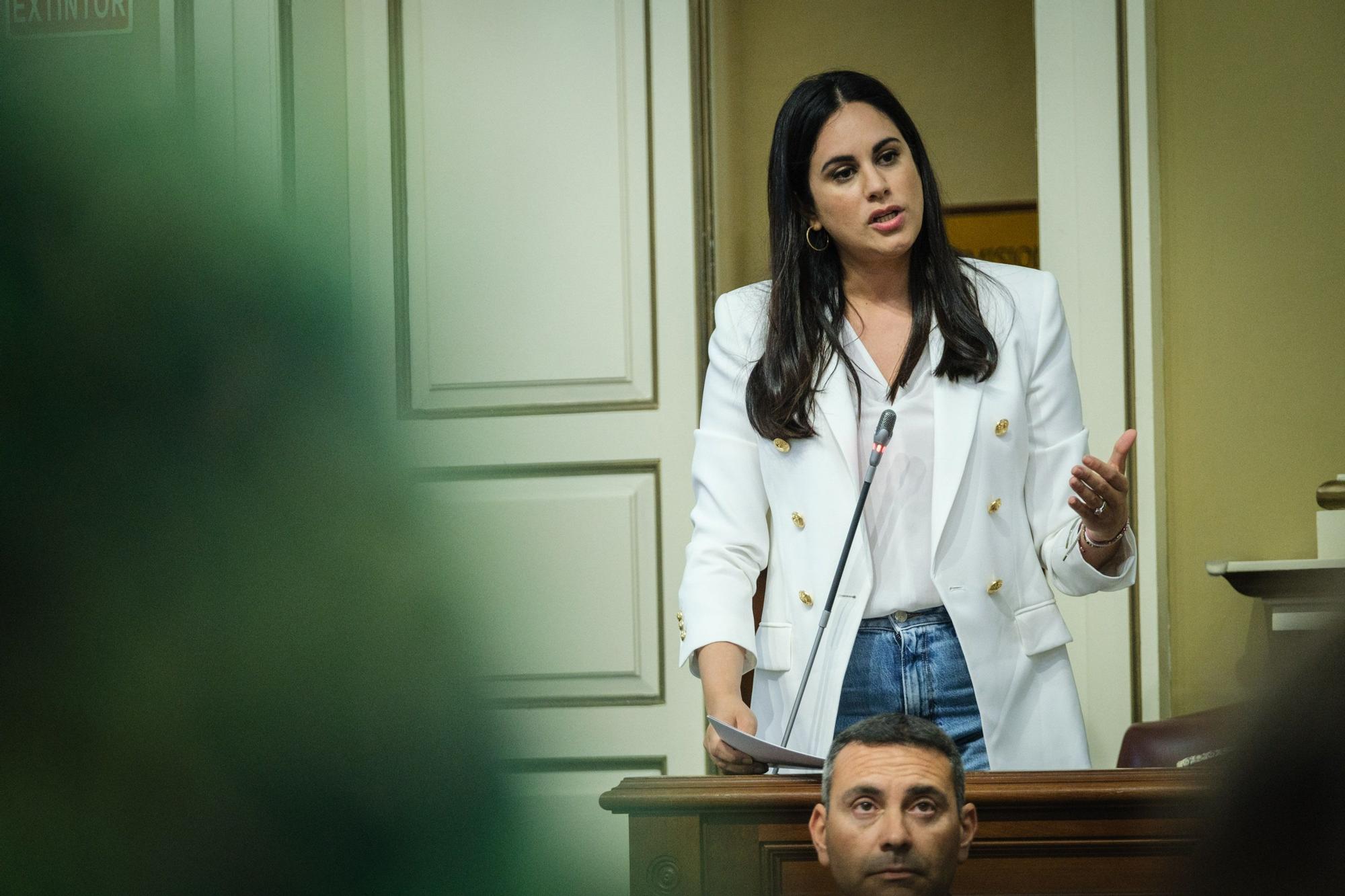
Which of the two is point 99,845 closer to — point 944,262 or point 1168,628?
point 944,262

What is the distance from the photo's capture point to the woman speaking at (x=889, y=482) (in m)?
1.60

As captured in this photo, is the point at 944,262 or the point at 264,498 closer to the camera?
the point at 264,498

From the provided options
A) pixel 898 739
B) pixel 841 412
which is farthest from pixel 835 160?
pixel 898 739

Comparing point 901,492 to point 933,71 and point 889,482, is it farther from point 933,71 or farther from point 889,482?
point 933,71

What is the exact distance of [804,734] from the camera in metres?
1.64

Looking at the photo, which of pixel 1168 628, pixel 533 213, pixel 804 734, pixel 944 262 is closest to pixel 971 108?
pixel 1168 628

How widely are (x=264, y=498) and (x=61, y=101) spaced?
61 millimetres

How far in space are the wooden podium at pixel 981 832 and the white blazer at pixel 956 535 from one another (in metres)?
0.26

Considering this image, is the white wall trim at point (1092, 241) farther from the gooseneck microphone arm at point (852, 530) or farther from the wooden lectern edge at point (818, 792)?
the wooden lectern edge at point (818, 792)

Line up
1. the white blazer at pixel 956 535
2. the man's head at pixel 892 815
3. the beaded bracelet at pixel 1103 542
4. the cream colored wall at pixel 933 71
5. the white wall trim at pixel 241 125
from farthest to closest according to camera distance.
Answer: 1. the cream colored wall at pixel 933 71
2. the white blazer at pixel 956 535
3. the beaded bracelet at pixel 1103 542
4. the man's head at pixel 892 815
5. the white wall trim at pixel 241 125

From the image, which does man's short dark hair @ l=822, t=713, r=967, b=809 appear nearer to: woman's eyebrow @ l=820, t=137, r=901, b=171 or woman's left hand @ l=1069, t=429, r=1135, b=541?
woman's left hand @ l=1069, t=429, r=1135, b=541

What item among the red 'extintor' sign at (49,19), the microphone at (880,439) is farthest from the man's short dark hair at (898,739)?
the red 'extintor' sign at (49,19)

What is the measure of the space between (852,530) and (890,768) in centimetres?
28

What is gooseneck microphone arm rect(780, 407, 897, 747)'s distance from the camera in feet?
5.06
